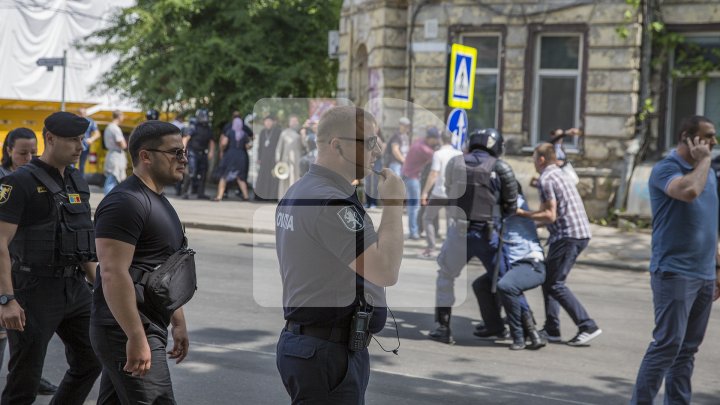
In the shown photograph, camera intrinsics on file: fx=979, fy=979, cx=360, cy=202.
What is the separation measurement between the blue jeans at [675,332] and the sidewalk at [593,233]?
6.80 metres

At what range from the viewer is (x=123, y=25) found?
2564 centimetres

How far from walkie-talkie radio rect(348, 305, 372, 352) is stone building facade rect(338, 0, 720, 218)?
14599 mm

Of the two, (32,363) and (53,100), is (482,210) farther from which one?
(53,100)

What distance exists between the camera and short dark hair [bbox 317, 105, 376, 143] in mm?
3770

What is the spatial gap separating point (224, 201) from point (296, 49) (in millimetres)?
5792

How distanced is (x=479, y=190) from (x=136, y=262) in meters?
4.61

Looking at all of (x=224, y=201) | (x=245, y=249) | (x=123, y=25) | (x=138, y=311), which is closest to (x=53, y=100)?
(x=123, y=25)

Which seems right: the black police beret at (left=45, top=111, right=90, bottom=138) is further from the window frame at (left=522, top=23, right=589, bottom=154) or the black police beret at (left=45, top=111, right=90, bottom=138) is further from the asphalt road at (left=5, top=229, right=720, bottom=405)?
the window frame at (left=522, top=23, right=589, bottom=154)

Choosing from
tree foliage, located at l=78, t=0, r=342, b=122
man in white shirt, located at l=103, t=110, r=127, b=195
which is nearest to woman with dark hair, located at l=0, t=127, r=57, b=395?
man in white shirt, located at l=103, t=110, r=127, b=195

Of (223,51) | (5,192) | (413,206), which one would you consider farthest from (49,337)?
(223,51)

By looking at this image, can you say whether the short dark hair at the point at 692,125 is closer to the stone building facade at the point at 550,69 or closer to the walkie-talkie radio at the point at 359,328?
the walkie-talkie radio at the point at 359,328

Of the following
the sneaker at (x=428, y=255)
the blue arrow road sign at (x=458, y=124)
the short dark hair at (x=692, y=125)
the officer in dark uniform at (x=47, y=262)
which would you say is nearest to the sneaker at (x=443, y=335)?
the short dark hair at (x=692, y=125)

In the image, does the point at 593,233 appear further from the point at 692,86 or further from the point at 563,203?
the point at 563,203

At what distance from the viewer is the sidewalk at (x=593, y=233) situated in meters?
14.3
